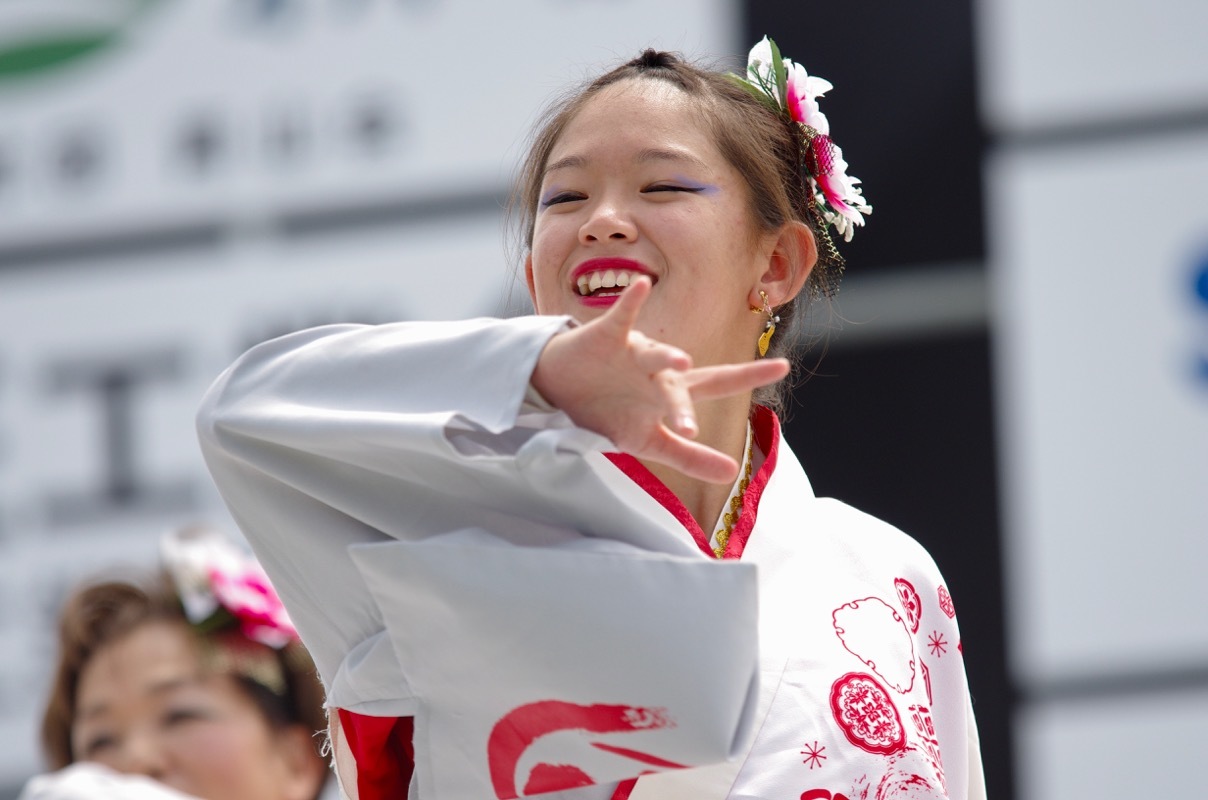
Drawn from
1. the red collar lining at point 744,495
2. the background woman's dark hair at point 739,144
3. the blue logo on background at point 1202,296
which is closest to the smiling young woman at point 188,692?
the background woman's dark hair at point 739,144

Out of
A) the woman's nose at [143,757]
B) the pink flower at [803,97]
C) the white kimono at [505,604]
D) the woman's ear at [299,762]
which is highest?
the pink flower at [803,97]

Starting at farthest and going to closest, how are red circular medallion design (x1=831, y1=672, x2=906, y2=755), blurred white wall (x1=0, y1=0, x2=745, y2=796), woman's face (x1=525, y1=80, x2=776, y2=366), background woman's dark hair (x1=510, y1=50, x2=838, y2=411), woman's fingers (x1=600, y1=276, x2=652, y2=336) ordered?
blurred white wall (x1=0, y1=0, x2=745, y2=796) < background woman's dark hair (x1=510, y1=50, x2=838, y2=411) < woman's face (x1=525, y1=80, x2=776, y2=366) < red circular medallion design (x1=831, y1=672, x2=906, y2=755) < woman's fingers (x1=600, y1=276, x2=652, y2=336)

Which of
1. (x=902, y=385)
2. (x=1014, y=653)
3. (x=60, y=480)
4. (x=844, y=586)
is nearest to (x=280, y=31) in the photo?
(x=60, y=480)

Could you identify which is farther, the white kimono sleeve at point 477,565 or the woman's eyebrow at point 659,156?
the woman's eyebrow at point 659,156

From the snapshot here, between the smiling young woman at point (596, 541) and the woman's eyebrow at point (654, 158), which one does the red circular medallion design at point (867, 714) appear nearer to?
the smiling young woman at point (596, 541)

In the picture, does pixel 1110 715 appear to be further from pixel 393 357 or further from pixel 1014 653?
pixel 393 357

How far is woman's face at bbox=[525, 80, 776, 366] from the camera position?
1.55 meters

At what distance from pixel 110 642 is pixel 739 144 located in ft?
4.17

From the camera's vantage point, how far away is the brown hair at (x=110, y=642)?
240 centimetres

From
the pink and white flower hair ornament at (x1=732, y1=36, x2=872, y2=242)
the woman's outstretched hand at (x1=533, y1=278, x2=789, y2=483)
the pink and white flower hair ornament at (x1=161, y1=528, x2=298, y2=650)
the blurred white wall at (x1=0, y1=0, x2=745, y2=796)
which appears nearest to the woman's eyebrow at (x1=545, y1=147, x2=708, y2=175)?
the pink and white flower hair ornament at (x1=732, y1=36, x2=872, y2=242)

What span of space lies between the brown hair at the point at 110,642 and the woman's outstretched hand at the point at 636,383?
1.27 m

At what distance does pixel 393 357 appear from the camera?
133 cm

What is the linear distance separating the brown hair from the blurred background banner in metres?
0.91

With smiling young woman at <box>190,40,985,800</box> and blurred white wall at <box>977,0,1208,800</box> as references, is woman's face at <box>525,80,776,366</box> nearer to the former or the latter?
smiling young woman at <box>190,40,985,800</box>
